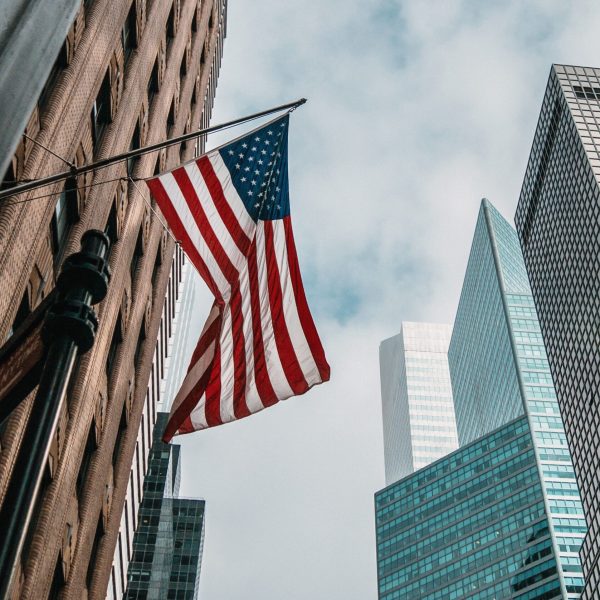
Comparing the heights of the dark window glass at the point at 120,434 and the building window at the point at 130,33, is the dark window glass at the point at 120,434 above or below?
below

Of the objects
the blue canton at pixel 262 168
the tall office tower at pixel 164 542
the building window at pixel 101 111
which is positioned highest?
the tall office tower at pixel 164 542

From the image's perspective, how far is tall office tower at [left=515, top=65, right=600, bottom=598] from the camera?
109875 mm

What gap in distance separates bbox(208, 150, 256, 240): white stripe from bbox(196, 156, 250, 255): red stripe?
0.06m

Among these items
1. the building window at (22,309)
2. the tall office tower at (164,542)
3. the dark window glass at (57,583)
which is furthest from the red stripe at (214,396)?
the tall office tower at (164,542)

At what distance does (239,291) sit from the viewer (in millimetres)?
15328

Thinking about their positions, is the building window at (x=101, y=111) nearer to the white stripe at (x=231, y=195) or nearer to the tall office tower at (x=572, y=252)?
the white stripe at (x=231, y=195)

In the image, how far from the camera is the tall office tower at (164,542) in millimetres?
113812

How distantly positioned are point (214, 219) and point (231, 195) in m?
0.65

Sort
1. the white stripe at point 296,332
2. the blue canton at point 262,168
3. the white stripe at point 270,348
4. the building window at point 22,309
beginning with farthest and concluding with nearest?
1. the building window at point 22,309
2. the blue canton at point 262,168
3. the white stripe at point 296,332
4. the white stripe at point 270,348

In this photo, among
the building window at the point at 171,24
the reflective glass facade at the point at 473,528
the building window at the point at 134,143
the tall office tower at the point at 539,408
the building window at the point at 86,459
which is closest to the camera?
the building window at the point at 86,459

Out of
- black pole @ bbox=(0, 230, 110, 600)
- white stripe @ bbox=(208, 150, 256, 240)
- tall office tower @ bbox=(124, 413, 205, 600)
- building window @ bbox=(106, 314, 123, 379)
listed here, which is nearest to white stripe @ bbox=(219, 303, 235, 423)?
white stripe @ bbox=(208, 150, 256, 240)

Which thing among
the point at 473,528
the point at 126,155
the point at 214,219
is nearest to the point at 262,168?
the point at 214,219

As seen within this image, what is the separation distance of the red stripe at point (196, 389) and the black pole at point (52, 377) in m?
7.29

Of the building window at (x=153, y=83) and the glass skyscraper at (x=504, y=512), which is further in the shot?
the glass skyscraper at (x=504, y=512)
